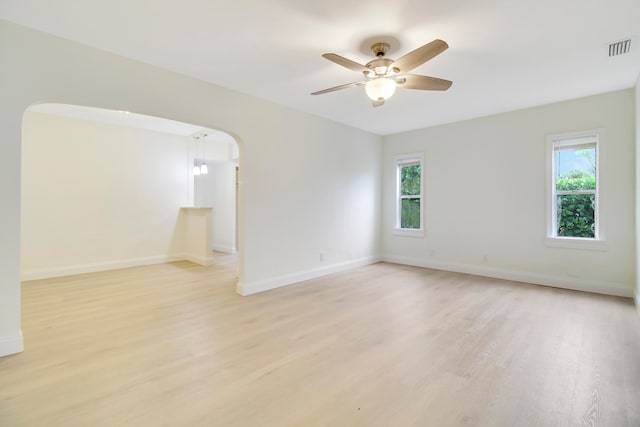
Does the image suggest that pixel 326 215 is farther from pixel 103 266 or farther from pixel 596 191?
pixel 103 266

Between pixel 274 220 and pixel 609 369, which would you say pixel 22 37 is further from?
pixel 609 369

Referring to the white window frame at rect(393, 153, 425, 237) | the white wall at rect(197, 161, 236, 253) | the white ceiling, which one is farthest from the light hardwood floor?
the white wall at rect(197, 161, 236, 253)

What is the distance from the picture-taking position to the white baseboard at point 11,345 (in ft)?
7.68

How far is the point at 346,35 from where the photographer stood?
2.57 metres

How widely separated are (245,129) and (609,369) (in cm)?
418

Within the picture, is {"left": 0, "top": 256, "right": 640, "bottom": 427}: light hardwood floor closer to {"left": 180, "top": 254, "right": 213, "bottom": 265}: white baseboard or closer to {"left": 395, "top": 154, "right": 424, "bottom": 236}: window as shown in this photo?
{"left": 180, "top": 254, "right": 213, "bottom": 265}: white baseboard

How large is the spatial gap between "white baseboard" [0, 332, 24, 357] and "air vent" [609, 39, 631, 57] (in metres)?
5.66

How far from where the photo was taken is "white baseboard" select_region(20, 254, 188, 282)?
466cm

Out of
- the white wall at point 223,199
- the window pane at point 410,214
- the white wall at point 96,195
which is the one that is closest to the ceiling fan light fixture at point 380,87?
the window pane at point 410,214

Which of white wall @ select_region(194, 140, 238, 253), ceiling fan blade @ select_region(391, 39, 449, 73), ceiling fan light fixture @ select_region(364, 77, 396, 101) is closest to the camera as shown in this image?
ceiling fan blade @ select_region(391, 39, 449, 73)

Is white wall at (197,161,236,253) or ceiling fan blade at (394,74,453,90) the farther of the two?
white wall at (197,161,236,253)

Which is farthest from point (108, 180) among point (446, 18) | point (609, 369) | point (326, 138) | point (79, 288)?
point (609, 369)

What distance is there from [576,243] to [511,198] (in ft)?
3.37

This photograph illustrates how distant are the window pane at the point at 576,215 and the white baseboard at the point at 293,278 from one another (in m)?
3.18
